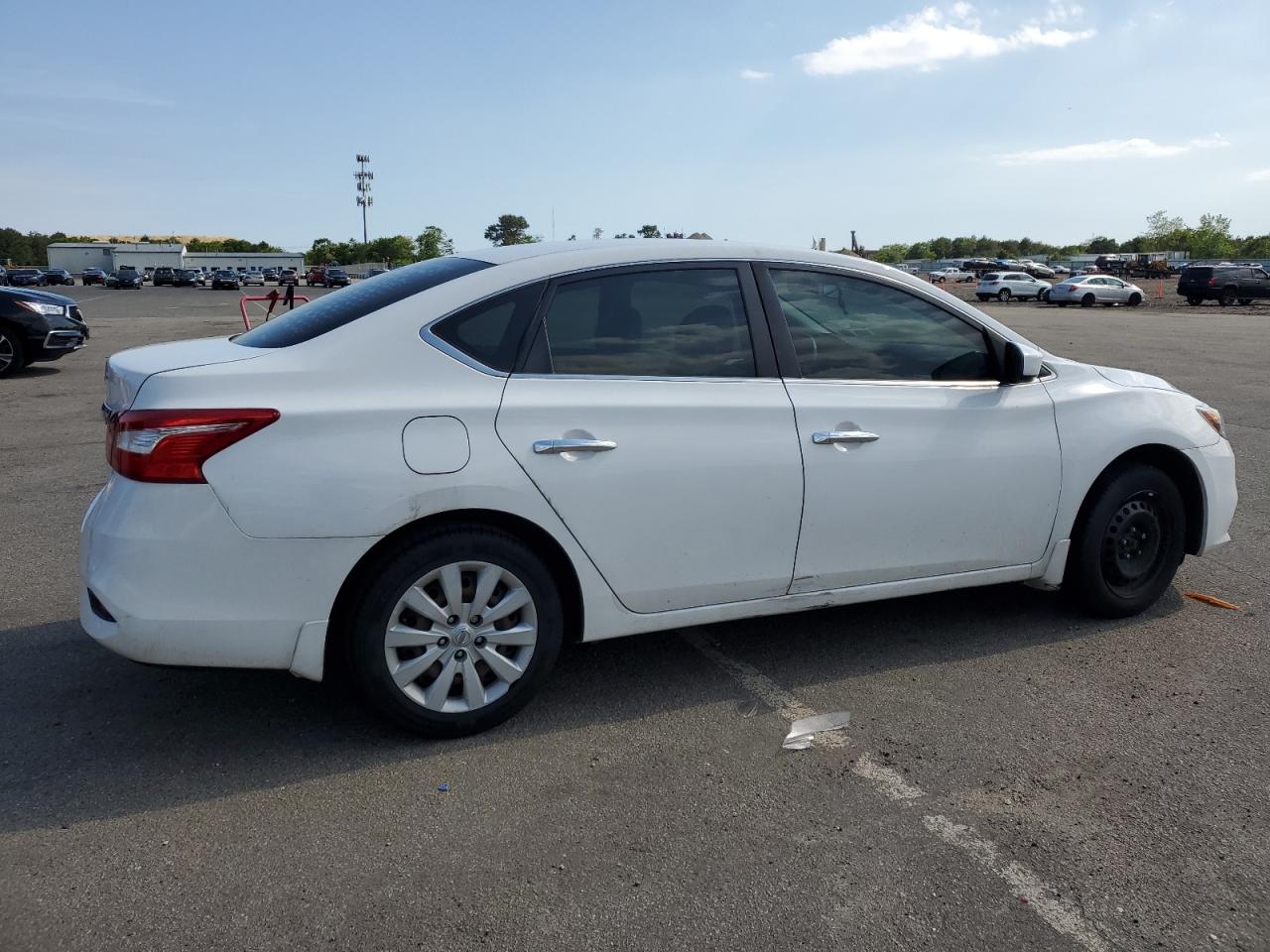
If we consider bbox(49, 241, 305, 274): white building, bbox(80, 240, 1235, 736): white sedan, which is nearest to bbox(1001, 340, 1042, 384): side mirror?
bbox(80, 240, 1235, 736): white sedan

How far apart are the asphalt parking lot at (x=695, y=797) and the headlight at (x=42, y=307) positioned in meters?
10.5

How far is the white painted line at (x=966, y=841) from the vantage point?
8.59ft

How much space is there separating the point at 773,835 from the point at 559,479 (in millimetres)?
1300

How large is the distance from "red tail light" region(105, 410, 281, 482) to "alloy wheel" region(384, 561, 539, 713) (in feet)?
2.38

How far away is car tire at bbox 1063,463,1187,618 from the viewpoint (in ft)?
15.0

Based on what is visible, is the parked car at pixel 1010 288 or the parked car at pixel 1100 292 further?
the parked car at pixel 1010 288

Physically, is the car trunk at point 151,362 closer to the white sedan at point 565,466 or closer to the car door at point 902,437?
the white sedan at point 565,466

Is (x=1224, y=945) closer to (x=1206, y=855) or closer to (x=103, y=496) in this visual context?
(x=1206, y=855)

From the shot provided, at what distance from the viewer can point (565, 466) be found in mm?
3486

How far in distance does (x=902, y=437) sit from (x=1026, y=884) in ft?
5.76

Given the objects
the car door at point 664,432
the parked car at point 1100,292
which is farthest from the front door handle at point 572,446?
the parked car at point 1100,292

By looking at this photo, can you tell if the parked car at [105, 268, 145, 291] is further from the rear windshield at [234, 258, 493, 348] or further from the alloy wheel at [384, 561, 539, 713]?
the alloy wheel at [384, 561, 539, 713]

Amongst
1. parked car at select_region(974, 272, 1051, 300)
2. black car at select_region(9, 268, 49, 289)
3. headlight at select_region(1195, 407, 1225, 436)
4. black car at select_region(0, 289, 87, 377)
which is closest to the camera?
headlight at select_region(1195, 407, 1225, 436)

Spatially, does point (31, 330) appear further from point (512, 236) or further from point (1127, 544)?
point (1127, 544)
